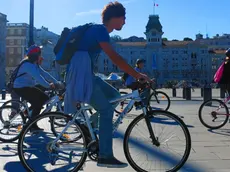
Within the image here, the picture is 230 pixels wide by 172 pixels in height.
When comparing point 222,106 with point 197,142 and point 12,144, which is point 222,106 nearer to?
point 197,142

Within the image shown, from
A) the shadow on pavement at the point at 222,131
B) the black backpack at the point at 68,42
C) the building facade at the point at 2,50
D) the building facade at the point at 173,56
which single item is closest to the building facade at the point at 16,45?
the building facade at the point at 2,50

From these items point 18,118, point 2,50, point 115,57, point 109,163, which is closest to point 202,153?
point 109,163

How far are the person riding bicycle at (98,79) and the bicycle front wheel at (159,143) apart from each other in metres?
0.23

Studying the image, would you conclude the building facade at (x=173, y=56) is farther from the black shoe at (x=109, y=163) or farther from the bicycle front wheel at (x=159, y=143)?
the black shoe at (x=109, y=163)

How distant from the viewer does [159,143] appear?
148 inches

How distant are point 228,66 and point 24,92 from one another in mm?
3847

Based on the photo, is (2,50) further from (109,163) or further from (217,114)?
(109,163)

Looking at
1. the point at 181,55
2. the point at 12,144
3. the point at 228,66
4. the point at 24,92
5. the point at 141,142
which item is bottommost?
the point at 12,144

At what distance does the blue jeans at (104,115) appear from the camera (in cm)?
355

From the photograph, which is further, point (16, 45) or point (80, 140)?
point (16, 45)

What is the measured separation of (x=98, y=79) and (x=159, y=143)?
91cm

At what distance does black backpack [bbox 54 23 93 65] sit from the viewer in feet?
11.8

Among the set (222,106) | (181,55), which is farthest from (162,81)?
(222,106)

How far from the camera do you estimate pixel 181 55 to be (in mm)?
122625
